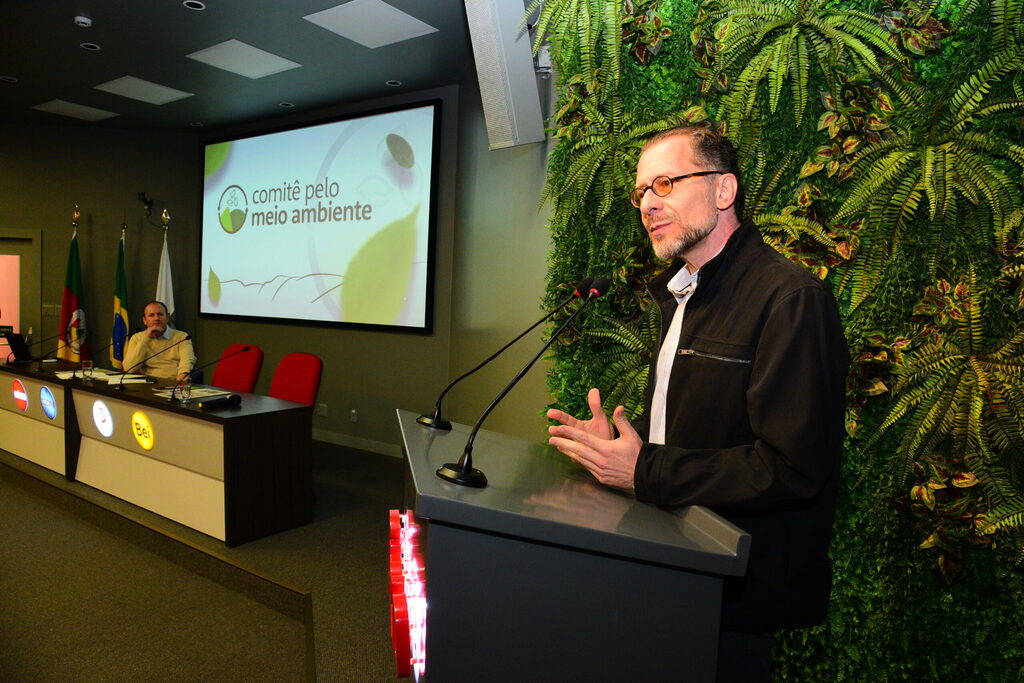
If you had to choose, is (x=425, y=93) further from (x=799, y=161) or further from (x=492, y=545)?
(x=492, y=545)

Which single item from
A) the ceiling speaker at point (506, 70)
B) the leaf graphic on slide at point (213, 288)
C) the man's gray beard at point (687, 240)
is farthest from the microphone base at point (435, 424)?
the leaf graphic on slide at point (213, 288)

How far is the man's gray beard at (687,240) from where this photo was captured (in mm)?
1216

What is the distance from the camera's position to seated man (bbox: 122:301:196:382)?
463cm

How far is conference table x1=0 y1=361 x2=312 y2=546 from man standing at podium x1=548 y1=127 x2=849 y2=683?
8.54ft

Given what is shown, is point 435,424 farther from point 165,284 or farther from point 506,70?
point 165,284

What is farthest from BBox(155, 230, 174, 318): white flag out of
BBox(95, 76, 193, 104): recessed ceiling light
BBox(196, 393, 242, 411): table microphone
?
BBox(196, 393, 242, 411): table microphone

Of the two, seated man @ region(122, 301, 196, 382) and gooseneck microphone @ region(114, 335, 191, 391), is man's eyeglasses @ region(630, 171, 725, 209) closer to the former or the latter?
gooseneck microphone @ region(114, 335, 191, 391)

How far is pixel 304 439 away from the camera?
11.7ft

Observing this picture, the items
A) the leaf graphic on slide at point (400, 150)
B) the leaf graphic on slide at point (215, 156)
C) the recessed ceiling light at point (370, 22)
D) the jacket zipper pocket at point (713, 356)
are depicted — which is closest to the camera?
the jacket zipper pocket at point (713, 356)

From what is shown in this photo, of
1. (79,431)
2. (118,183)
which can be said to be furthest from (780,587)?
(118,183)

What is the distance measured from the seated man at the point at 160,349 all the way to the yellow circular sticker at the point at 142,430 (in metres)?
0.93

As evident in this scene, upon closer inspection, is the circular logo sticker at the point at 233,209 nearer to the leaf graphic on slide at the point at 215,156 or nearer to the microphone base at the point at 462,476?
the leaf graphic on slide at the point at 215,156

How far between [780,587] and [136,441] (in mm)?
3796

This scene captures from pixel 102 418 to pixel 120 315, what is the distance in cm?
285
